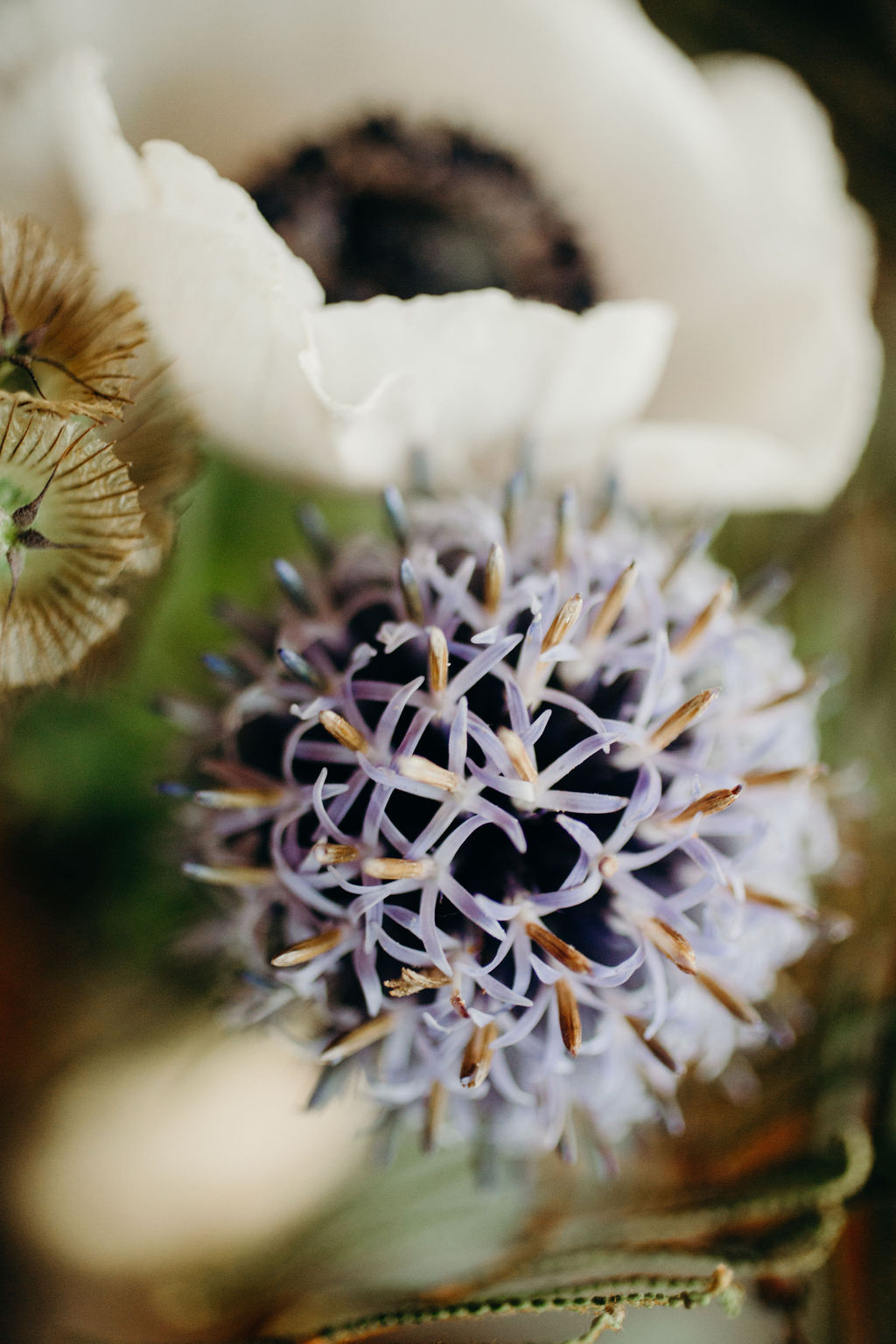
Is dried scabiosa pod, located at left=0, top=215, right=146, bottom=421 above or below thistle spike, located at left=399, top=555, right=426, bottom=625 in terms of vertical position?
above

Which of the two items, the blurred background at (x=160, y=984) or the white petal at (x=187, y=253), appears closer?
the white petal at (x=187, y=253)

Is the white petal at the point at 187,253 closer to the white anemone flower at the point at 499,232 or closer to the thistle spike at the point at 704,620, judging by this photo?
the white anemone flower at the point at 499,232

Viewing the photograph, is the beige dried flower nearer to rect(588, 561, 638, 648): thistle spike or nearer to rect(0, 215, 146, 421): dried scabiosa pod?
rect(0, 215, 146, 421): dried scabiosa pod

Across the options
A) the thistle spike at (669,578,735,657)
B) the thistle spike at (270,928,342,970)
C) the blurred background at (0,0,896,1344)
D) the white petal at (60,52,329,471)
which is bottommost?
the blurred background at (0,0,896,1344)

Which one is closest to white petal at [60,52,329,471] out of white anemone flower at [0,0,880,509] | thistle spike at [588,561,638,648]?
white anemone flower at [0,0,880,509]

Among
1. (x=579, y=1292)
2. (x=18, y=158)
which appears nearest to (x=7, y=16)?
(x=18, y=158)

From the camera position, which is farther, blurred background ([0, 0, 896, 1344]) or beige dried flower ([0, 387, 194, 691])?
blurred background ([0, 0, 896, 1344])

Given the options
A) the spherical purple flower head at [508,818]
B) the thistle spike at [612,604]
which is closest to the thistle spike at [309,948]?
the spherical purple flower head at [508,818]
